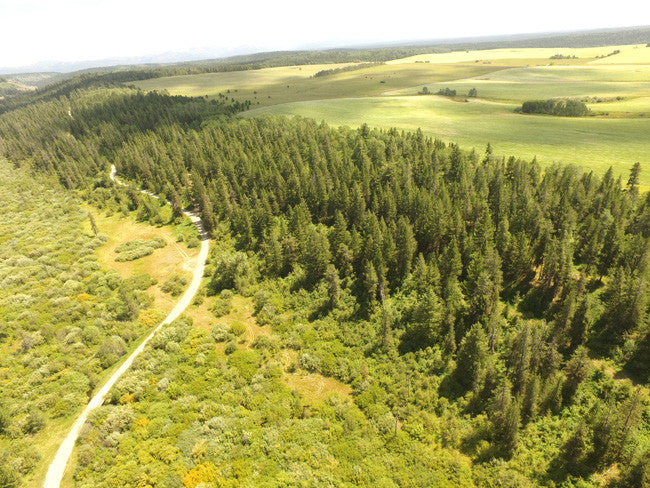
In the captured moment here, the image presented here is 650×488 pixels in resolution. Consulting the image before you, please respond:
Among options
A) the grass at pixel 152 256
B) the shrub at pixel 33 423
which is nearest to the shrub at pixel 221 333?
the grass at pixel 152 256

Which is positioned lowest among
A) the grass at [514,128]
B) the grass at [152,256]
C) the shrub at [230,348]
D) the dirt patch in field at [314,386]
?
the dirt patch in field at [314,386]

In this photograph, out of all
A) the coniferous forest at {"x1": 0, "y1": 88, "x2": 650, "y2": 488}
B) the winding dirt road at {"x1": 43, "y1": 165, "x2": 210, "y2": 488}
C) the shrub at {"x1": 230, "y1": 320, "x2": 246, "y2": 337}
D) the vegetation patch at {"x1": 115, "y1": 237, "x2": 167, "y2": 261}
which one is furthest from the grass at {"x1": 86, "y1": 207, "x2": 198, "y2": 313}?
the shrub at {"x1": 230, "y1": 320, "x2": 246, "y2": 337}

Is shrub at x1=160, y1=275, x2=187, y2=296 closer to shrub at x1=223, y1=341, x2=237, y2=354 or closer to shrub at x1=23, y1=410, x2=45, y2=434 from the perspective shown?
shrub at x1=223, y1=341, x2=237, y2=354

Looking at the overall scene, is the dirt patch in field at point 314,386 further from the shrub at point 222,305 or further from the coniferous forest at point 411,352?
the shrub at point 222,305

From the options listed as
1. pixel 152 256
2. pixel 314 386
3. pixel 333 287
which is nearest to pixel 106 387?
pixel 314 386

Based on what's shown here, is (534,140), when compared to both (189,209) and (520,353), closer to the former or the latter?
(520,353)

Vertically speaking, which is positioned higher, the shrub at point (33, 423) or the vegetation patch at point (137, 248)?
the vegetation patch at point (137, 248)
